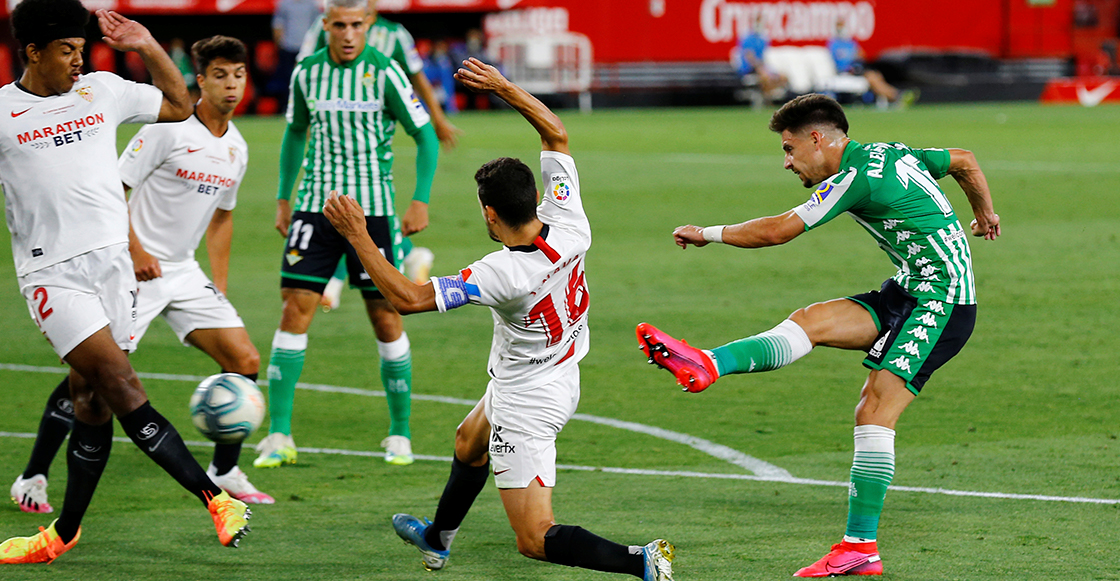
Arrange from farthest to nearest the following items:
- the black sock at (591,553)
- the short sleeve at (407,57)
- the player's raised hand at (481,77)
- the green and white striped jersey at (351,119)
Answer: the short sleeve at (407,57), the green and white striped jersey at (351,119), the player's raised hand at (481,77), the black sock at (591,553)

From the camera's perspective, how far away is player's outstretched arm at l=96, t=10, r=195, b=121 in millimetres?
5539

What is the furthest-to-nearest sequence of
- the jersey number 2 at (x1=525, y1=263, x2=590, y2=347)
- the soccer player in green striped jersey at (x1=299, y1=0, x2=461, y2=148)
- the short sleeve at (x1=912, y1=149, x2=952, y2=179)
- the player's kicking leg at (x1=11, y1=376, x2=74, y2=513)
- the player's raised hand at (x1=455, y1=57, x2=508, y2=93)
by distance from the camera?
the soccer player in green striped jersey at (x1=299, y1=0, x2=461, y2=148) → the player's kicking leg at (x1=11, y1=376, x2=74, y2=513) → the short sleeve at (x1=912, y1=149, x2=952, y2=179) → the player's raised hand at (x1=455, y1=57, x2=508, y2=93) → the jersey number 2 at (x1=525, y1=263, x2=590, y2=347)

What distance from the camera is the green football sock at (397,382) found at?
7.18 meters

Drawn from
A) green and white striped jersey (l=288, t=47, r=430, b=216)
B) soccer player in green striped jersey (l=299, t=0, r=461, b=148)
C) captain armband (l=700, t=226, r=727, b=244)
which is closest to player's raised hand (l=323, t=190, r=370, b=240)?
captain armband (l=700, t=226, r=727, b=244)

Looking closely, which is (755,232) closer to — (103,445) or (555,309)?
(555,309)

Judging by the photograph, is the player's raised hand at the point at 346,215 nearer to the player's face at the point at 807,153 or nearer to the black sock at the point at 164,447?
the black sock at the point at 164,447

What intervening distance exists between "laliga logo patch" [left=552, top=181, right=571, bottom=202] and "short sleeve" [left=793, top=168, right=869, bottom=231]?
93 cm

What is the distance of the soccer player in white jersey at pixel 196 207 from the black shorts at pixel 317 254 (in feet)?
1.49

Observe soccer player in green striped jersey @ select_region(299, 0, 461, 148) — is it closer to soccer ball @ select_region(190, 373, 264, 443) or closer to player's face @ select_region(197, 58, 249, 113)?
player's face @ select_region(197, 58, 249, 113)

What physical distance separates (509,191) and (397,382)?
2.66 metres

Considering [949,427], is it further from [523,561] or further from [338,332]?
[338,332]

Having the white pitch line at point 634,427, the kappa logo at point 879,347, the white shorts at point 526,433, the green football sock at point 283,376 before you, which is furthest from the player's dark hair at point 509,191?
the green football sock at point 283,376

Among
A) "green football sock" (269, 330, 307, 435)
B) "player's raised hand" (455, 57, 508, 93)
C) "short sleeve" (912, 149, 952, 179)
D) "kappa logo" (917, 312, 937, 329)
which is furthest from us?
A: "green football sock" (269, 330, 307, 435)

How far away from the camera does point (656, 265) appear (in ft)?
43.6
